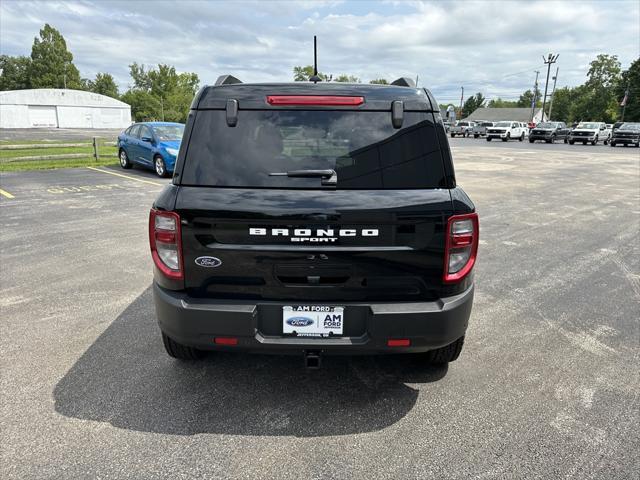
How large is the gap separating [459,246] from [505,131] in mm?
44499

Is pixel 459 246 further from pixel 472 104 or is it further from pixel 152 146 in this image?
pixel 472 104

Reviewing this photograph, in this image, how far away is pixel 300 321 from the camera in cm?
253

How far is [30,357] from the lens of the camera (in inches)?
132

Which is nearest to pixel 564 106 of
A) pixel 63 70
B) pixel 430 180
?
pixel 63 70

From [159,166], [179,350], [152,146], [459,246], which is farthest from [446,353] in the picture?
[152,146]

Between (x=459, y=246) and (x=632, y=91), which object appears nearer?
(x=459, y=246)

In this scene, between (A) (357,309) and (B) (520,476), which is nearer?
(B) (520,476)

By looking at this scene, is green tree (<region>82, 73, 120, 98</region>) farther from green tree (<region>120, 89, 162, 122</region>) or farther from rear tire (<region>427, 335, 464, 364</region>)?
rear tire (<region>427, 335, 464, 364</region>)

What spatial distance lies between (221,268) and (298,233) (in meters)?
0.49

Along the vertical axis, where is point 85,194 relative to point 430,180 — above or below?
below

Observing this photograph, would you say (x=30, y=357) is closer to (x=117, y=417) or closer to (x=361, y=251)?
(x=117, y=417)

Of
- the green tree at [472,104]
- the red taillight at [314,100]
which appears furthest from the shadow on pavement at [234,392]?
the green tree at [472,104]

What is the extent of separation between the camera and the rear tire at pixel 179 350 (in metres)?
3.10

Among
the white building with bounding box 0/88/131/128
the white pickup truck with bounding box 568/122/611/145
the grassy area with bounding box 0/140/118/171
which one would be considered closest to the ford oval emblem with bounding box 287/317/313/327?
the grassy area with bounding box 0/140/118/171
